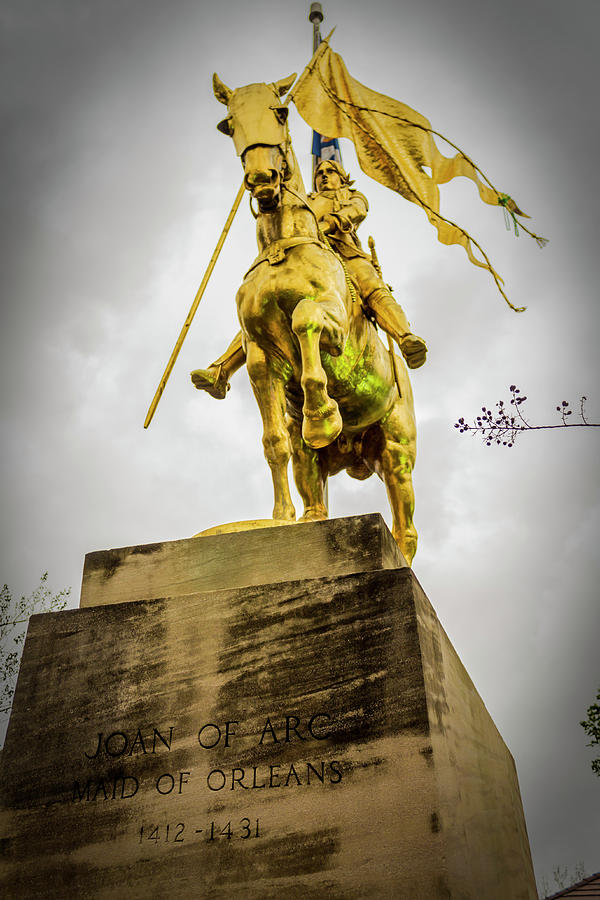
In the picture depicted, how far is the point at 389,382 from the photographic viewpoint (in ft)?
20.6

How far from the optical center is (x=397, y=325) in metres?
6.00

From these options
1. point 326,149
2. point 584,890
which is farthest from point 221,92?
point 584,890

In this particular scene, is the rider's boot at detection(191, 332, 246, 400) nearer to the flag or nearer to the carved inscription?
the flag

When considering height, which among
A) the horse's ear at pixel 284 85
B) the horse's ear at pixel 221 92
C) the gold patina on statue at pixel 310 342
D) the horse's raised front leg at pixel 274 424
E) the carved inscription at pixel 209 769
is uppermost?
the horse's ear at pixel 284 85

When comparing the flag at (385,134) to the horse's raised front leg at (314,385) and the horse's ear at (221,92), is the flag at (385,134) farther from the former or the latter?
the horse's raised front leg at (314,385)

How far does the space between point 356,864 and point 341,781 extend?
0.31m

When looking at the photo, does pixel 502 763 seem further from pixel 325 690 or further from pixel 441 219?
pixel 441 219

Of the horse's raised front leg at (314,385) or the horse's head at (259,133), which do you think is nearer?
the horse's raised front leg at (314,385)

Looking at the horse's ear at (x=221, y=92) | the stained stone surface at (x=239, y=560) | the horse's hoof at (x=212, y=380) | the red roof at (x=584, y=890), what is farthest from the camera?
the red roof at (x=584, y=890)

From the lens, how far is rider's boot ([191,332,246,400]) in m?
6.14

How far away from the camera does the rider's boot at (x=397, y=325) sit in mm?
5836

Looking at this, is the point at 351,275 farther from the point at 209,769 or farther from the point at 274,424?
the point at 209,769

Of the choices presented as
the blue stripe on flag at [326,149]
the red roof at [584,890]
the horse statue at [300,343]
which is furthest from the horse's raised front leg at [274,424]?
the red roof at [584,890]

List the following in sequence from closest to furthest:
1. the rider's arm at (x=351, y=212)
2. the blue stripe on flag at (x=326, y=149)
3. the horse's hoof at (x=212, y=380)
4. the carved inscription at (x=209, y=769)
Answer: the carved inscription at (x=209, y=769)
the horse's hoof at (x=212, y=380)
the rider's arm at (x=351, y=212)
the blue stripe on flag at (x=326, y=149)
